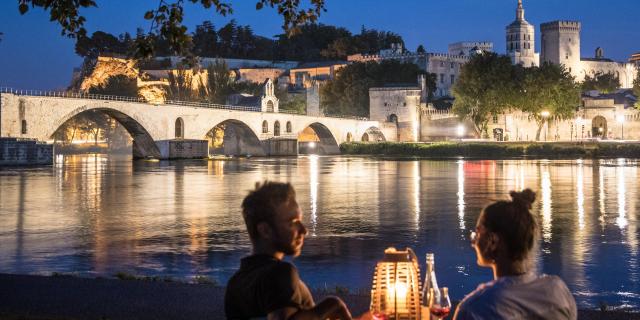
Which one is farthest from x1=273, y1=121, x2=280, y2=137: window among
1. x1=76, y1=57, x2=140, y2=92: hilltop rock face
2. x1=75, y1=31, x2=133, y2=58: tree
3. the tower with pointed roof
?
the tower with pointed roof

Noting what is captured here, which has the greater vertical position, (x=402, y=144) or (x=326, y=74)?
(x=326, y=74)

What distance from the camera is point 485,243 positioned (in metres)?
3.97

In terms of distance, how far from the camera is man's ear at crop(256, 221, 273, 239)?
4.14 metres

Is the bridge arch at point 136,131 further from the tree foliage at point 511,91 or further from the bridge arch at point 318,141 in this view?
the tree foliage at point 511,91

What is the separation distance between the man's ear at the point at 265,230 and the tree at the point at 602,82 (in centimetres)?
12022

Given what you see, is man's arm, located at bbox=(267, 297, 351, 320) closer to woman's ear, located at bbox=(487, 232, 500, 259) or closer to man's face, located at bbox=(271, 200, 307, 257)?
man's face, located at bbox=(271, 200, 307, 257)

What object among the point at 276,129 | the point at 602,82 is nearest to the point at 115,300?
the point at 276,129

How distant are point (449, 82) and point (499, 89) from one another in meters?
39.5

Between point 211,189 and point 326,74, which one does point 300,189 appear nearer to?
point 211,189

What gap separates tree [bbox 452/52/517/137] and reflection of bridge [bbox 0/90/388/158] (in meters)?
15.9

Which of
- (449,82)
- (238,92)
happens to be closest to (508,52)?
(449,82)

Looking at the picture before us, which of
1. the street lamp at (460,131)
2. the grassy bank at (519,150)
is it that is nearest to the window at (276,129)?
the grassy bank at (519,150)

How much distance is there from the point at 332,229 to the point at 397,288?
525 inches

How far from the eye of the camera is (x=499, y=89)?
81750mm
